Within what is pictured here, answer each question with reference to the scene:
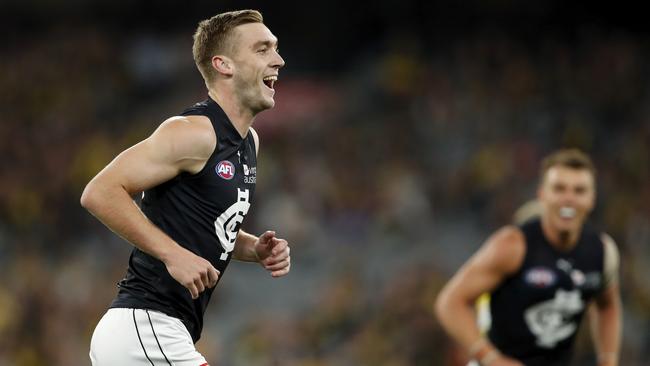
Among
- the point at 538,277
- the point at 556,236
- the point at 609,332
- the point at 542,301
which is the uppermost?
the point at 556,236

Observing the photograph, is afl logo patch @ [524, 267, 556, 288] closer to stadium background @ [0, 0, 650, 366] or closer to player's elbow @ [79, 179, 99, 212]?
player's elbow @ [79, 179, 99, 212]

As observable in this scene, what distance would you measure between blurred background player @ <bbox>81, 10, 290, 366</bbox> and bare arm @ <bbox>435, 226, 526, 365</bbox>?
146 cm

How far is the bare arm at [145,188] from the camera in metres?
3.24

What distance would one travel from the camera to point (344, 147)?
34.4 feet

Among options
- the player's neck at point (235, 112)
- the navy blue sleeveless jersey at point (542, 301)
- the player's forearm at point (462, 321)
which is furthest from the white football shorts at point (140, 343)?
the navy blue sleeveless jersey at point (542, 301)

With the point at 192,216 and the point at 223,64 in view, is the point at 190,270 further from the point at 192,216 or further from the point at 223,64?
the point at 223,64

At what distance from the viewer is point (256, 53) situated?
3.69 metres

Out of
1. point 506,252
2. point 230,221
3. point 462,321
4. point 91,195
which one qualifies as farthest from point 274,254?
point 506,252

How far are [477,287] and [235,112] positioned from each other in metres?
1.93

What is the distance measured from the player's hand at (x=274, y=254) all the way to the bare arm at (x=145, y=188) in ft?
1.70

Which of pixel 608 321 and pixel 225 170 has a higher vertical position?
pixel 225 170

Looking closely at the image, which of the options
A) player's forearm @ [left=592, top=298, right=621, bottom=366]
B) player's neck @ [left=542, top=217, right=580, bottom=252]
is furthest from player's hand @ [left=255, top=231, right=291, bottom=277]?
player's forearm @ [left=592, top=298, right=621, bottom=366]

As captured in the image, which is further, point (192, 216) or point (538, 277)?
point (538, 277)

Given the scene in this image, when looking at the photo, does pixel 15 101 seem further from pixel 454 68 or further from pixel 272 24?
pixel 454 68
